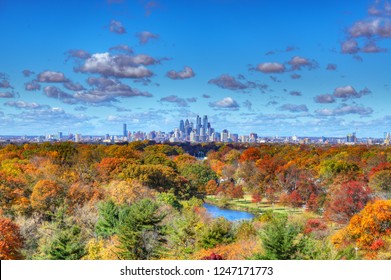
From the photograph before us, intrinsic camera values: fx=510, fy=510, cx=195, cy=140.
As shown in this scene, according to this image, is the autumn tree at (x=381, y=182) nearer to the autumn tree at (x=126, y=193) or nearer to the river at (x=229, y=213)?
the river at (x=229, y=213)

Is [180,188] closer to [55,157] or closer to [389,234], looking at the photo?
[55,157]

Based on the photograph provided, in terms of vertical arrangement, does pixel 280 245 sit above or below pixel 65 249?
above

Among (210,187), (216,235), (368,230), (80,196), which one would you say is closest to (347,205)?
(368,230)

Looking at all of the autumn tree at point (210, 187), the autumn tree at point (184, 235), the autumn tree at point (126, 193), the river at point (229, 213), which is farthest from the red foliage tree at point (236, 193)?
the autumn tree at point (184, 235)

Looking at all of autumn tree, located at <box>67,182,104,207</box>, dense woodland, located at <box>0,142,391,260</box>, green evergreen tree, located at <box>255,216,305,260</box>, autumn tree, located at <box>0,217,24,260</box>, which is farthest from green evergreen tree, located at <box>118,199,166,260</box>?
autumn tree, located at <box>67,182,104,207</box>

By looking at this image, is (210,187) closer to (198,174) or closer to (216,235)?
(198,174)

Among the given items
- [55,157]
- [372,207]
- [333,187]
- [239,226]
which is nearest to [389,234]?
[372,207]

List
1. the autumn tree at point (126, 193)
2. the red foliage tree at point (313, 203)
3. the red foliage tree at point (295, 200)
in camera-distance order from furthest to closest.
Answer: the red foliage tree at point (295, 200), the red foliage tree at point (313, 203), the autumn tree at point (126, 193)
